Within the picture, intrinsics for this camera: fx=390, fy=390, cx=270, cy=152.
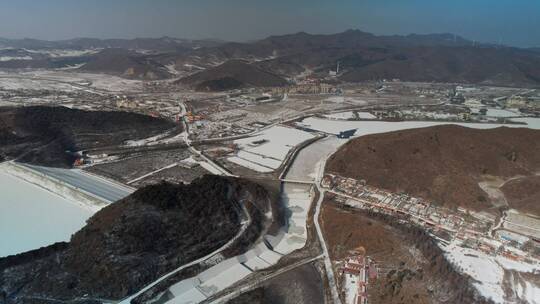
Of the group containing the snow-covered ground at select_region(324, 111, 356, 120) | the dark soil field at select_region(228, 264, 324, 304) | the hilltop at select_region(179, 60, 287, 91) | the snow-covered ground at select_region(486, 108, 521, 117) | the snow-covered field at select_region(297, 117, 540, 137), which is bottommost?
the dark soil field at select_region(228, 264, 324, 304)

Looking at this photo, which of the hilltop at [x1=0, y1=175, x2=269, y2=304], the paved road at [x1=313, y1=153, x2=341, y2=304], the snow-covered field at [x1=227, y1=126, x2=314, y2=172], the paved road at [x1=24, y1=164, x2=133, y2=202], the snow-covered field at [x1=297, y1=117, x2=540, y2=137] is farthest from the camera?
the snow-covered field at [x1=297, y1=117, x2=540, y2=137]

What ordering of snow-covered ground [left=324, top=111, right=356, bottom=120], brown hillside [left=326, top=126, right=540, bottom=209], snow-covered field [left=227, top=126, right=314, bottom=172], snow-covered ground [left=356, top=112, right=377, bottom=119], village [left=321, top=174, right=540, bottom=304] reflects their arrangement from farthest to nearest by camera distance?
1. snow-covered ground [left=356, top=112, right=377, bottom=119]
2. snow-covered ground [left=324, top=111, right=356, bottom=120]
3. snow-covered field [left=227, top=126, right=314, bottom=172]
4. brown hillside [left=326, top=126, right=540, bottom=209]
5. village [left=321, top=174, right=540, bottom=304]

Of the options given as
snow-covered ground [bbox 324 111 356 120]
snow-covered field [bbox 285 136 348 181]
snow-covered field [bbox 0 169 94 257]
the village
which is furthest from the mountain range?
the village

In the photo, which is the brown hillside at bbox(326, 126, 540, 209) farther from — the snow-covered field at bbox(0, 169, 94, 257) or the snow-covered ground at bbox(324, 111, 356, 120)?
the snow-covered field at bbox(0, 169, 94, 257)

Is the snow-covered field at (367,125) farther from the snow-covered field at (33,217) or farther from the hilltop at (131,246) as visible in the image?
the snow-covered field at (33,217)

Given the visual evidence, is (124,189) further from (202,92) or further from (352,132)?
(202,92)

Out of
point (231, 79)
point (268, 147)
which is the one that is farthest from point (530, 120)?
point (231, 79)

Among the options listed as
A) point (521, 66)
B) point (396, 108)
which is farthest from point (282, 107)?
point (521, 66)
